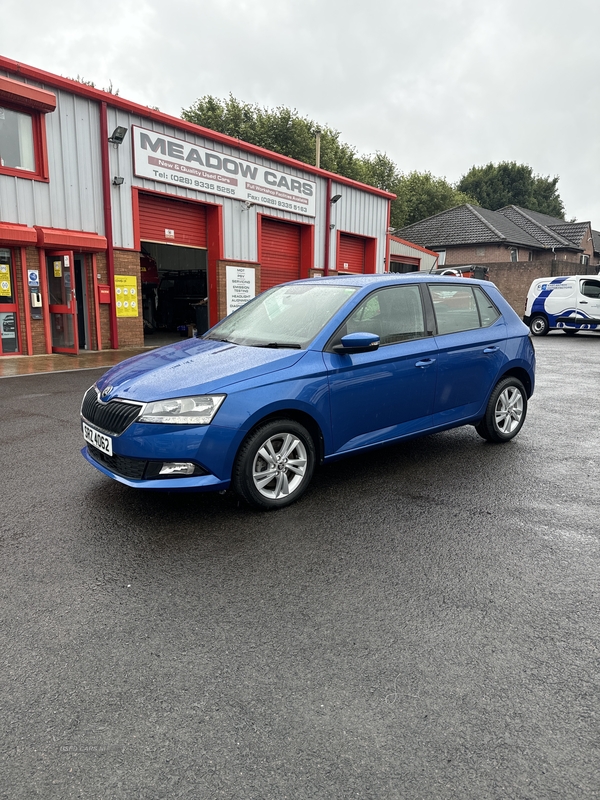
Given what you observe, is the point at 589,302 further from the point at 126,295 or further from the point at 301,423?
the point at 301,423

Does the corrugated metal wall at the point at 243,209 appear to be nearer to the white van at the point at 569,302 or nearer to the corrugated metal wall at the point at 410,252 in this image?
the corrugated metal wall at the point at 410,252

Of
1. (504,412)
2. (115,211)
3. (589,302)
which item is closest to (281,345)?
(504,412)

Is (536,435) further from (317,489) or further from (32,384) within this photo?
(32,384)

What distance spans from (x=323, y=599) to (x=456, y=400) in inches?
111

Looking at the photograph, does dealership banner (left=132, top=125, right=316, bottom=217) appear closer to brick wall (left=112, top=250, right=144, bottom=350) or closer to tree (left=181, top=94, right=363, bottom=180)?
brick wall (left=112, top=250, right=144, bottom=350)

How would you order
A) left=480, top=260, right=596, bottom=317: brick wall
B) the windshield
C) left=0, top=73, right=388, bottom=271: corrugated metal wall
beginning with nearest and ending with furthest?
the windshield, left=0, top=73, right=388, bottom=271: corrugated metal wall, left=480, top=260, right=596, bottom=317: brick wall

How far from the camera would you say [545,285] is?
2131 cm

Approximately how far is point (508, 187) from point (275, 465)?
77.2m

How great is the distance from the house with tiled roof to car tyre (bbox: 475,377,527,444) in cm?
3614

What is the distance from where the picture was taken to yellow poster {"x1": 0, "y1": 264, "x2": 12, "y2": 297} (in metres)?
12.6

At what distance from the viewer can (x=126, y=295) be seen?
49.4ft

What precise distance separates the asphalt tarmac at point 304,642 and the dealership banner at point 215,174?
41.6 ft

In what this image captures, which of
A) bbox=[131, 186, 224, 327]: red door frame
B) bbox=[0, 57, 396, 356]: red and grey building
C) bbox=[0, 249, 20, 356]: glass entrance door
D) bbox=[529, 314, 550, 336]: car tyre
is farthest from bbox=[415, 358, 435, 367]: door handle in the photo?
bbox=[529, 314, 550, 336]: car tyre

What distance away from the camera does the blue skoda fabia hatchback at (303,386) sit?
3.73m
